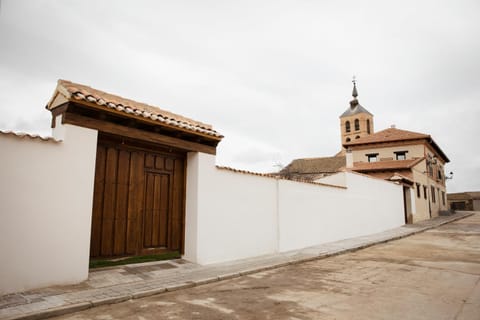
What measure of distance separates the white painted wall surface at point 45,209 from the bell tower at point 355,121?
5551 centimetres

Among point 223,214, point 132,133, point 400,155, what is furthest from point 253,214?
point 400,155

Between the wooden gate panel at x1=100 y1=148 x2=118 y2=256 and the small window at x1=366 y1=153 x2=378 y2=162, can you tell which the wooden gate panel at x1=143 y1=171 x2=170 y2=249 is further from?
the small window at x1=366 y1=153 x2=378 y2=162

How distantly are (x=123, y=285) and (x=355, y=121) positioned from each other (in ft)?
187

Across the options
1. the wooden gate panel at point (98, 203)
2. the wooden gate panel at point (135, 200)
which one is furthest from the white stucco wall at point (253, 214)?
the wooden gate panel at point (98, 203)

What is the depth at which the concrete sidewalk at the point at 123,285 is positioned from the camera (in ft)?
14.0

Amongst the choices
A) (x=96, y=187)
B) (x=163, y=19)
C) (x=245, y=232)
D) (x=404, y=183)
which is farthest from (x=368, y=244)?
(x=404, y=183)

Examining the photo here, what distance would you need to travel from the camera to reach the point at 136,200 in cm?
707

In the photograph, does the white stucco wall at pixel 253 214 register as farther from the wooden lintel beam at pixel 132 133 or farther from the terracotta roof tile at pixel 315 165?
the terracotta roof tile at pixel 315 165

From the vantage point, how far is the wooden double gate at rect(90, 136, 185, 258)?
646 cm

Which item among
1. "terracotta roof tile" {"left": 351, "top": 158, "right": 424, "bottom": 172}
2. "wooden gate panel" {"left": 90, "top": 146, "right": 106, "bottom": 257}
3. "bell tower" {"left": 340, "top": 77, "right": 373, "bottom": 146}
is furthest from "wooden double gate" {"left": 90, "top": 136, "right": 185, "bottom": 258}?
"bell tower" {"left": 340, "top": 77, "right": 373, "bottom": 146}

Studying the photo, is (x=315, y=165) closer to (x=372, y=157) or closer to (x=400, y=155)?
(x=372, y=157)

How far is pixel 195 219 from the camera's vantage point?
25.4 ft

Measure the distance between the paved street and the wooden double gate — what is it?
2.02 meters

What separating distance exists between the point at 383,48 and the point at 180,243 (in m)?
10.6
